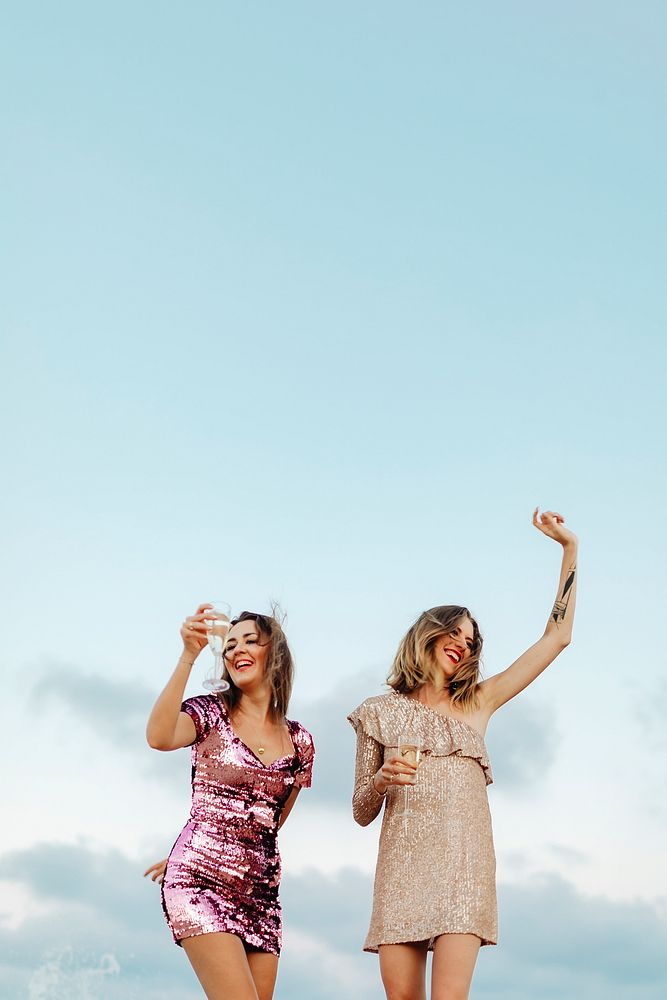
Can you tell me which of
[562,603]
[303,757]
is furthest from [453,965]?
[562,603]

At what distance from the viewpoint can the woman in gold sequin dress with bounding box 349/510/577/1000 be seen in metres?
6.53

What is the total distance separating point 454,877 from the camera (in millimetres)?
6625

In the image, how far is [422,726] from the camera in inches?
280

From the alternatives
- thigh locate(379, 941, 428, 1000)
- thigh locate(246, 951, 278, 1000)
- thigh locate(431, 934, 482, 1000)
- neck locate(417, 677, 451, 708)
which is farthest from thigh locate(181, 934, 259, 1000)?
neck locate(417, 677, 451, 708)

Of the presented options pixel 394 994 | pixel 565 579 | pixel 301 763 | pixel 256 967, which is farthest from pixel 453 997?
pixel 565 579

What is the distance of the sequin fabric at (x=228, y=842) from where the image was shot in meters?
6.41

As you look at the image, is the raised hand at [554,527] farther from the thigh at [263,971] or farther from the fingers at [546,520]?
the thigh at [263,971]

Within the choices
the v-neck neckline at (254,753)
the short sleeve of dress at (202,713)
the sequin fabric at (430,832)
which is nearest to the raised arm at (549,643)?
the sequin fabric at (430,832)

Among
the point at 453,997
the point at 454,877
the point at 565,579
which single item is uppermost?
the point at 565,579

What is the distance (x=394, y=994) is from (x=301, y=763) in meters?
1.23

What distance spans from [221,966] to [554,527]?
3161 mm

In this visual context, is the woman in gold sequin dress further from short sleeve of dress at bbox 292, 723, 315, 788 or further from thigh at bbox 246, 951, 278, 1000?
thigh at bbox 246, 951, 278, 1000

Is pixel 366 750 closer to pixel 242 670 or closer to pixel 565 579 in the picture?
pixel 242 670

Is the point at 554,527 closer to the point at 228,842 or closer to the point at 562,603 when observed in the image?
the point at 562,603
